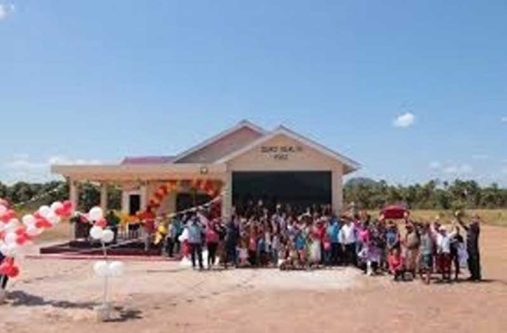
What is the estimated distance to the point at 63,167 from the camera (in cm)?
2852

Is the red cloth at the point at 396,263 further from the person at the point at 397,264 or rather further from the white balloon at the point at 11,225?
the white balloon at the point at 11,225

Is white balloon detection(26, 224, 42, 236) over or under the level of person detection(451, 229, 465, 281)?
over

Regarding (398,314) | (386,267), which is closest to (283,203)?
(386,267)

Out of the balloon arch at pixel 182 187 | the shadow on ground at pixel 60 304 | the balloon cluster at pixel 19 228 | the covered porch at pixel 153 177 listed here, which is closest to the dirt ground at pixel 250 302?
the shadow on ground at pixel 60 304

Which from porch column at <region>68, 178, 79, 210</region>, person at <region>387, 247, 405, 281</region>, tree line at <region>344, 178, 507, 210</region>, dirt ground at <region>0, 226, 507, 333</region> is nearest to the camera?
dirt ground at <region>0, 226, 507, 333</region>

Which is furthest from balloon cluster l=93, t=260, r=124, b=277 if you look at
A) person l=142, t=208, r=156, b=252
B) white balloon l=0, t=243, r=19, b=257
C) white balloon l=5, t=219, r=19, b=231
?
person l=142, t=208, r=156, b=252

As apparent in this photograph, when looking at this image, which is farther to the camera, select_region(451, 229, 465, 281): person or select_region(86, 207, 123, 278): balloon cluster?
select_region(451, 229, 465, 281): person

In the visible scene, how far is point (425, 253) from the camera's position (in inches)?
821

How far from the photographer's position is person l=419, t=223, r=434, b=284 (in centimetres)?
2075

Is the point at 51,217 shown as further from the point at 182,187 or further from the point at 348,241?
the point at 182,187

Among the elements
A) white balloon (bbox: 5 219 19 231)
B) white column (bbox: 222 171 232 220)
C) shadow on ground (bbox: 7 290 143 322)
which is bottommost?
shadow on ground (bbox: 7 290 143 322)

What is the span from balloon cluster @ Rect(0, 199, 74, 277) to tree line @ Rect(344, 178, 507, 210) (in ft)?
240

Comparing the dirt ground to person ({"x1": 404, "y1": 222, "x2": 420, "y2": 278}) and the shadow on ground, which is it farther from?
person ({"x1": 404, "y1": 222, "x2": 420, "y2": 278})

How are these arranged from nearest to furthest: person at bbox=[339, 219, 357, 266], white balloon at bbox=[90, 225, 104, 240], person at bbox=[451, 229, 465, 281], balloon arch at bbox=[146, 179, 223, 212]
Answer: white balloon at bbox=[90, 225, 104, 240] → person at bbox=[451, 229, 465, 281] → person at bbox=[339, 219, 357, 266] → balloon arch at bbox=[146, 179, 223, 212]
